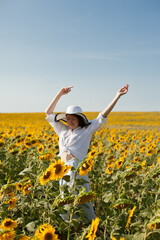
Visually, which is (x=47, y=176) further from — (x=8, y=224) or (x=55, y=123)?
(x=55, y=123)

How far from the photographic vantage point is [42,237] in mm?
1486

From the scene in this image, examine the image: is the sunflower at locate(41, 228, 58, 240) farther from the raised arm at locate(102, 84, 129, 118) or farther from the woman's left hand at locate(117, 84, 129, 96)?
the woman's left hand at locate(117, 84, 129, 96)

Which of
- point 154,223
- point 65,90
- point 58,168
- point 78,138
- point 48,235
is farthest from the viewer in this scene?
point 65,90

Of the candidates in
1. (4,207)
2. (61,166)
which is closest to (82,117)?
(61,166)

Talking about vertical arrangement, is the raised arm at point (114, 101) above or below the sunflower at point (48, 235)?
above

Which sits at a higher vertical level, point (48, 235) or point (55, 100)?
point (55, 100)

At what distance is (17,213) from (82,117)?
1706 mm

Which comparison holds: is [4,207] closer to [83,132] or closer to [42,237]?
[42,237]

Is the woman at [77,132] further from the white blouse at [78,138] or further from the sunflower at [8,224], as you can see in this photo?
the sunflower at [8,224]

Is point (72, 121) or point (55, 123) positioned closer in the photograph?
point (72, 121)

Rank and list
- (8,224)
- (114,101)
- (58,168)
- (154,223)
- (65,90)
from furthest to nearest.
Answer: (65,90) < (114,101) < (58,168) < (8,224) < (154,223)

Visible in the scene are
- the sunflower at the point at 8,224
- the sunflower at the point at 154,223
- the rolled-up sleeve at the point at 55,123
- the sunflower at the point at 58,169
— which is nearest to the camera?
the sunflower at the point at 154,223

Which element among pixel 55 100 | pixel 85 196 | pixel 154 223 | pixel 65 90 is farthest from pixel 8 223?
pixel 65 90

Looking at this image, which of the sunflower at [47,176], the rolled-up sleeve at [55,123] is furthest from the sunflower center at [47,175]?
the rolled-up sleeve at [55,123]
